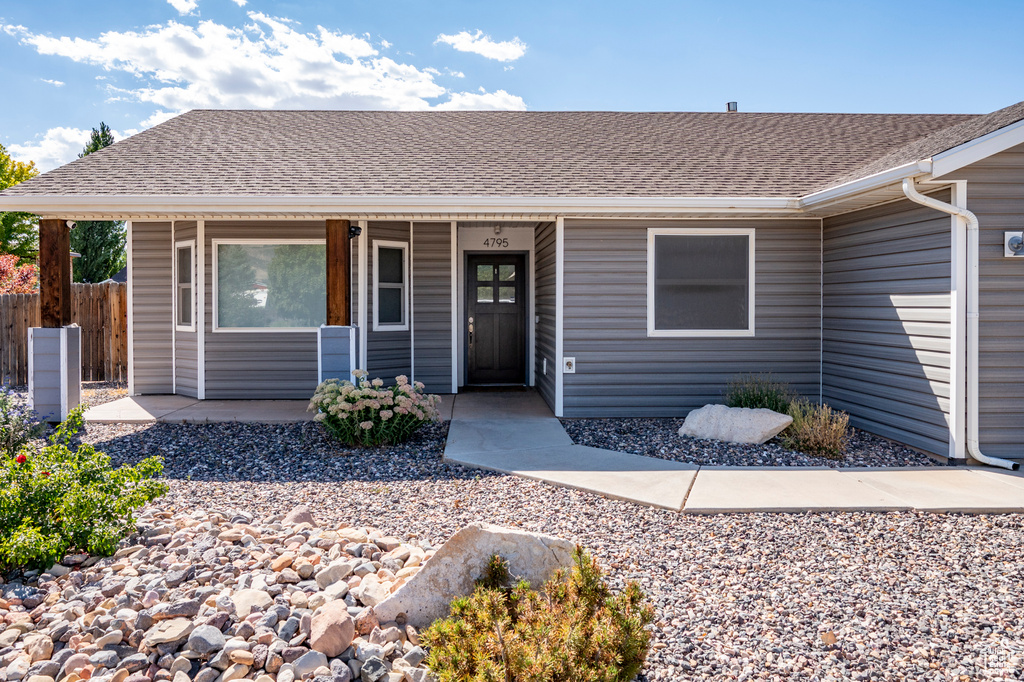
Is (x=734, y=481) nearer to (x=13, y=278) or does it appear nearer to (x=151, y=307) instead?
(x=151, y=307)

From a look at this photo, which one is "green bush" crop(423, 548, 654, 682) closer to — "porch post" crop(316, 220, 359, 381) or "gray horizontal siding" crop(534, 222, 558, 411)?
"porch post" crop(316, 220, 359, 381)

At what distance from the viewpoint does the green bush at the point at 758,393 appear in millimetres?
6992

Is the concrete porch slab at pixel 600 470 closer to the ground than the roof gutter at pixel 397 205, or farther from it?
closer to the ground

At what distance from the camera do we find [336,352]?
7387mm

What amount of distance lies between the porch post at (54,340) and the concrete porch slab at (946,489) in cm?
791

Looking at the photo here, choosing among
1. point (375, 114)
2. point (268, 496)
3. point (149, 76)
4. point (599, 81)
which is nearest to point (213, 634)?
point (268, 496)

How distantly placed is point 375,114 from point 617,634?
1068 centimetres

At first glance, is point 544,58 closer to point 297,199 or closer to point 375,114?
point 375,114

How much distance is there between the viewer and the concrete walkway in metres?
4.45

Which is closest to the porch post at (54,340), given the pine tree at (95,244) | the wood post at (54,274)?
the wood post at (54,274)

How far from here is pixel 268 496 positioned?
15.6ft

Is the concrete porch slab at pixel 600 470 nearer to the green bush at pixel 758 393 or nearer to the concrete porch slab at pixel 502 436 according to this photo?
the concrete porch slab at pixel 502 436

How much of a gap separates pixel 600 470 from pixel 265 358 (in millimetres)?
5509

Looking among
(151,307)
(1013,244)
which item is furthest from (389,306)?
(1013,244)
